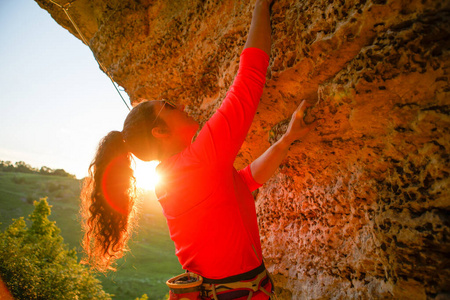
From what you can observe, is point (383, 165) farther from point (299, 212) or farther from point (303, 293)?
point (303, 293)

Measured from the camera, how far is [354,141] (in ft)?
4.51

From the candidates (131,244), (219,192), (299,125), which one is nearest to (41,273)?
(219,192)

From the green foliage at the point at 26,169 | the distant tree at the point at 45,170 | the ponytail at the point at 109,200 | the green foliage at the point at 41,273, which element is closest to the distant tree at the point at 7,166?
the green foliage at the point at 26,169

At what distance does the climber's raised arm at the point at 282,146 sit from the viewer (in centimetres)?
148

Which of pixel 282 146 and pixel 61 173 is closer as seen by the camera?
pixel 282 146

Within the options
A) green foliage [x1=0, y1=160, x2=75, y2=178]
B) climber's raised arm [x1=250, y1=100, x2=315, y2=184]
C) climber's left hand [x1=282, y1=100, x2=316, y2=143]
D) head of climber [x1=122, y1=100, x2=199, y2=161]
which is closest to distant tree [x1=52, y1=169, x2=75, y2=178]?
Answer: green foliage [x1=0, y1=160, x2=75, y2=178]

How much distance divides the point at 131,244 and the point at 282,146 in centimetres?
3949

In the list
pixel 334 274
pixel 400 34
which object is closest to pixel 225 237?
pixel 334 274

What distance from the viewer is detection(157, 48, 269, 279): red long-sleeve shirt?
1.15m

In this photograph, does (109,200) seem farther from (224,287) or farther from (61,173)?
(61,173)

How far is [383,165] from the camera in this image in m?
1.25

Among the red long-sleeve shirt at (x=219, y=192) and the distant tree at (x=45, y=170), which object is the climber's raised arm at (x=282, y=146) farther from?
the distant tree at (x=45, y=170)

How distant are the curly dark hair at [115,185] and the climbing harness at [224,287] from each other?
700mm

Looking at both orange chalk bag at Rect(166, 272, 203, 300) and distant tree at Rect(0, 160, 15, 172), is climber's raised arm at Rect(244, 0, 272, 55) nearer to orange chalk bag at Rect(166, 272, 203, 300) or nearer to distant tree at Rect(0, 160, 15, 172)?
orange chalk bag at Rect(166, 272, 203, 300)
